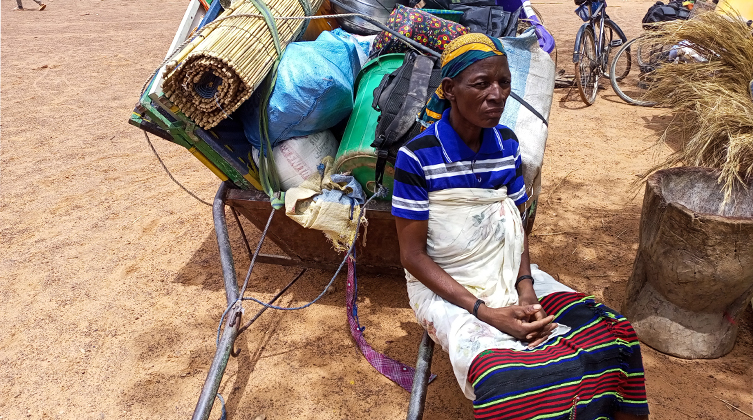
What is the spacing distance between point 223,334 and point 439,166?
1.07 metres

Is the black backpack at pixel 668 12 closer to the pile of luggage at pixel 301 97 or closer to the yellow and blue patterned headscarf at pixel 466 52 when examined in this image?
the pile of luggage at pixel 301 97

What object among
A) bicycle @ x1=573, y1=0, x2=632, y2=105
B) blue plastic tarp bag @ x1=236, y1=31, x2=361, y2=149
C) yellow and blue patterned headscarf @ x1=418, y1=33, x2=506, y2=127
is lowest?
bicycle @ x1=573, y1=0, x2=632, y2=105

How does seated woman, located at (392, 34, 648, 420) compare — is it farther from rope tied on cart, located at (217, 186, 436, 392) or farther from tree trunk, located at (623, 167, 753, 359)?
tree trunk, located at (623, 167, 753, 359)

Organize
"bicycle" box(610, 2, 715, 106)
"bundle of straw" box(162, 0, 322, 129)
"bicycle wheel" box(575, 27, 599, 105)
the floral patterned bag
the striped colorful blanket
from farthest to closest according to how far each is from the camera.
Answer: "bicycle wheel" box(575, 27, 599, 105) < "bicycle" box(610, 2, 715, 106) < the floral patterned bag < "bundle of straw" box(162, 0, 322, 129) < the striped colorful blanket

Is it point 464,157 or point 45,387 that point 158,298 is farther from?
point 464,157

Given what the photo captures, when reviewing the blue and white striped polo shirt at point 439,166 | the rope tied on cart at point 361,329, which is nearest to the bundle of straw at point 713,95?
the blue and white striped polo shirt at point 439,166

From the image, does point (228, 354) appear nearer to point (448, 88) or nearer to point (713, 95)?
point (448, 88)

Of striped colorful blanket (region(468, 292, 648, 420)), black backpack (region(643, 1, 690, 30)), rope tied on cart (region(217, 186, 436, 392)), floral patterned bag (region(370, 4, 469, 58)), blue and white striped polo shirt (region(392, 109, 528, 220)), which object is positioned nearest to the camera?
striped colorful blanket (region(468, 292, 648, 420))

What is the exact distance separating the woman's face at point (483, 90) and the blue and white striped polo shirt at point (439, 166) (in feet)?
0.38

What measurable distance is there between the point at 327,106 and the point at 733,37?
6.70 feet

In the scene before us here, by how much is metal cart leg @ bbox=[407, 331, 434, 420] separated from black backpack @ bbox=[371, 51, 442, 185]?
80cm

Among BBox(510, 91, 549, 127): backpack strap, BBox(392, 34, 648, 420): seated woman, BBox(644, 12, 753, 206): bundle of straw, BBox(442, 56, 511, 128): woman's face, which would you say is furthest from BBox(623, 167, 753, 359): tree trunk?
BBox(442, 56, 511, 128): woman's face

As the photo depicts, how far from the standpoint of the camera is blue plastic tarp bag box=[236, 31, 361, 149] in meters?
2.32

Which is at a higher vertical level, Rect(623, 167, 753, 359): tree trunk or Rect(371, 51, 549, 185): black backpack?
Rect(371, 51, 549, 185): black backpack
